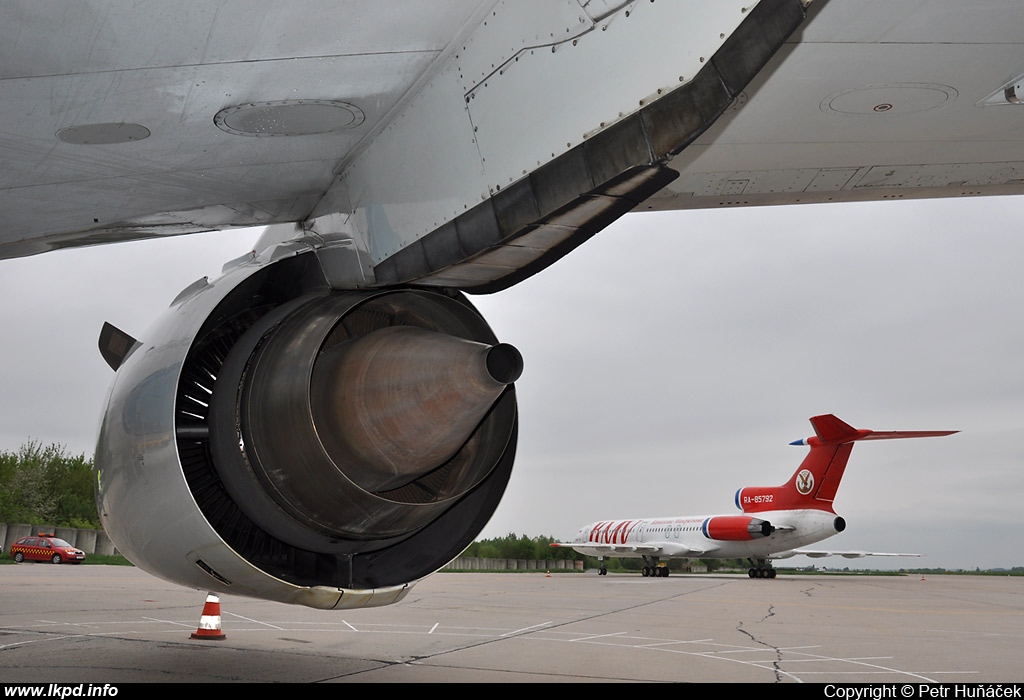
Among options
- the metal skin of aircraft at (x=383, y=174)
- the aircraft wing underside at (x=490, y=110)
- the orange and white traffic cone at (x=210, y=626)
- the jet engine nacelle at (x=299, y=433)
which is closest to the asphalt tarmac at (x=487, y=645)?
the orange and white traffic cone at (x=210, y=626)

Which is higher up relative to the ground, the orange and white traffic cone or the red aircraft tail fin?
the red aircraft tail fin

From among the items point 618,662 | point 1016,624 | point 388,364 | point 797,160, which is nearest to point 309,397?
point 388,364

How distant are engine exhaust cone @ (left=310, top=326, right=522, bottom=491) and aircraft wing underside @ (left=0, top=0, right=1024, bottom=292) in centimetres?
30

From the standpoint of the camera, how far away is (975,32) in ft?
7.63

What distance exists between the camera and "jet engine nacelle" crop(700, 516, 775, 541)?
2856 cm

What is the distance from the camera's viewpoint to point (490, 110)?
2576mm

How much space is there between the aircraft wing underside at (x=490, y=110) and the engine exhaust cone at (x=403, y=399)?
0.30 metres

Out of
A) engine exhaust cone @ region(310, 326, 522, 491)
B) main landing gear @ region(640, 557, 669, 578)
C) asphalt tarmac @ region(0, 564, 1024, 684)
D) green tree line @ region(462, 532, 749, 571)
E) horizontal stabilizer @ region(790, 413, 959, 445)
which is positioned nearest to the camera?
engine exhaust cone @ region(310, 326, 522, 491)

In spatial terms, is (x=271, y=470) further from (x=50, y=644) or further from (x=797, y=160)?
(x=50, y=644)

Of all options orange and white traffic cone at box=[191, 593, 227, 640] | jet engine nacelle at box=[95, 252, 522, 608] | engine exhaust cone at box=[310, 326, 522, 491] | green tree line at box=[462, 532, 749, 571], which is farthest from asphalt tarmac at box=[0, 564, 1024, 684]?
green tree line at box=[462, 532, 749, 571]

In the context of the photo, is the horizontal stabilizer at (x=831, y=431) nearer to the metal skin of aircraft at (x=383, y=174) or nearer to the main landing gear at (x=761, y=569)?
the main landing gear at (x=761, y=569)

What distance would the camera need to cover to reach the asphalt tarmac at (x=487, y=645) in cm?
525

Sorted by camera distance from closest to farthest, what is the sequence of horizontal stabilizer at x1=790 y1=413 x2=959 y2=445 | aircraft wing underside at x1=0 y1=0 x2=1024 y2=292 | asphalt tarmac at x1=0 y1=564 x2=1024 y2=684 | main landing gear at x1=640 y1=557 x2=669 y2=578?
1. aircraft wing underside at x1=0 y1=0 x2=1024 y2=292
2. asphalt tarmac at x1=0 y1=564 x2=1024 y2=684
3. horizontal stabilizer at x1=790 y1=413 x2=959 y2=445
4. main landing gear at x1=640 y1=557 x2=669 y2=578

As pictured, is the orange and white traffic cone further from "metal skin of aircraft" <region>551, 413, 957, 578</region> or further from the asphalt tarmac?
"metal skin of aircraft" <region>551, 413, 957, 578</region>
